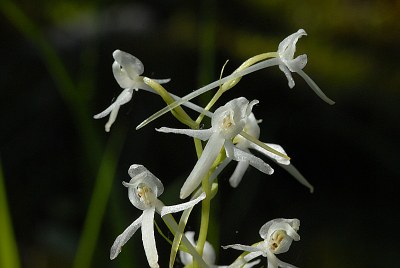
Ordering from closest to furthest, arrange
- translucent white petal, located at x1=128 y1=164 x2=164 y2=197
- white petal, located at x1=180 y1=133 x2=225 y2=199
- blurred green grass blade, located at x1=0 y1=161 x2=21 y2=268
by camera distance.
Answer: white petal, located at x1=180 y1=133 x2=225 y2=199 → translucent white petal, located at x1=128 y1=164 x2=164 y2=197 → blurred green grass blade, located at x1=0 y1=161 x2=21 y2=268

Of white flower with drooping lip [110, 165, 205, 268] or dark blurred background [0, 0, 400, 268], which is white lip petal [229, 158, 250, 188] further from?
dark blurred background [0, 0, 400, 268]

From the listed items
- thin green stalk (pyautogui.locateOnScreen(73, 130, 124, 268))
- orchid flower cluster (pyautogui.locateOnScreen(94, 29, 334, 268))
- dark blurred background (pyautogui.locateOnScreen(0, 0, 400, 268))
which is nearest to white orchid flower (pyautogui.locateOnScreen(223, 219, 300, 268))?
orchid flower cluster (pyautogui.locateOnScreen(94, 29, 334, 268))

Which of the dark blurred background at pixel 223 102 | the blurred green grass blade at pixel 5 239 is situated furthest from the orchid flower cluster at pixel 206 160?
the dark blurred background at pixel 223 102

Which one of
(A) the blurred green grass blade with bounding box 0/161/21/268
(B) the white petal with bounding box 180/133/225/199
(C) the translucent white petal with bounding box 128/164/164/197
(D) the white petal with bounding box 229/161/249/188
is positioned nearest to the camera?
(B) the white petal with bounding box 180/133/225/199

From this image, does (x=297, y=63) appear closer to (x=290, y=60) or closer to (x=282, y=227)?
(x=290, y=60)

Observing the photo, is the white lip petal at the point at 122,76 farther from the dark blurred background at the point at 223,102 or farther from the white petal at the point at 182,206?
the dark blurred background at the point at 223,102

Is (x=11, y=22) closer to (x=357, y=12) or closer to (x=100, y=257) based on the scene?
(x=100, y=257)

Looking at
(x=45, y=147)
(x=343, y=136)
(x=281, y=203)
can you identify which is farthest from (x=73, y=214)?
(x=343, y=136)
